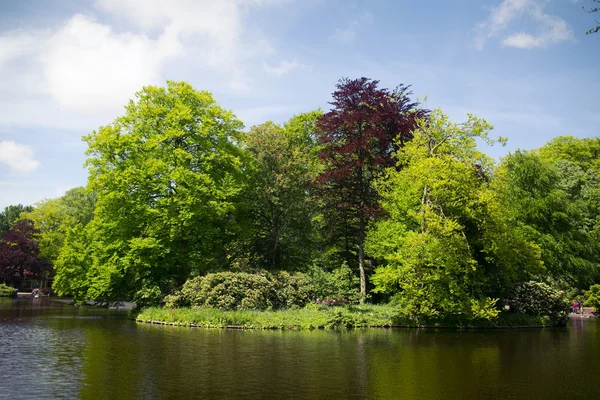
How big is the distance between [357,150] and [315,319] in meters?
14.4

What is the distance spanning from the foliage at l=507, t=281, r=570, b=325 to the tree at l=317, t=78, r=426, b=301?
11114 millimetres

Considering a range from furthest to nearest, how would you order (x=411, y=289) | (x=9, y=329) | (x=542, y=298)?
(x=542, y=298)
(x=411, y=289)
(x=9, y=329)

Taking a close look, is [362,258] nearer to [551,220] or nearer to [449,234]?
[449,234]

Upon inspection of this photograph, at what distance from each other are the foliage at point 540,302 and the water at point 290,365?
22.9 feet

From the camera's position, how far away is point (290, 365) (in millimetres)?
16938

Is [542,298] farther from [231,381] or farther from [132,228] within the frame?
[132,228]

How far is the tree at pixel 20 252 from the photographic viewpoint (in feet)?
232

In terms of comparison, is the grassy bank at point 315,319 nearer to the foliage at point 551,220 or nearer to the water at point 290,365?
the water at point 290,365

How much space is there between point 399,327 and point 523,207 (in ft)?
64.8

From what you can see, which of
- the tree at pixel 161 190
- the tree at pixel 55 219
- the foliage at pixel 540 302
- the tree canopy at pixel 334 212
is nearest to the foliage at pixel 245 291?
the tree canopy at pixel 334 212

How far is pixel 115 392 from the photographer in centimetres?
1292

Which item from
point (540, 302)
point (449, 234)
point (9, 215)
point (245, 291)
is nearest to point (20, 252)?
point (9, 215)

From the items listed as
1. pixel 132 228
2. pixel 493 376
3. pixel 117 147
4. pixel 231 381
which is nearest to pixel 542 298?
pixel 493 376

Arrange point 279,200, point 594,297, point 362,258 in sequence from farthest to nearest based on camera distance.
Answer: point 594,297
point 279,200
point 362,258
